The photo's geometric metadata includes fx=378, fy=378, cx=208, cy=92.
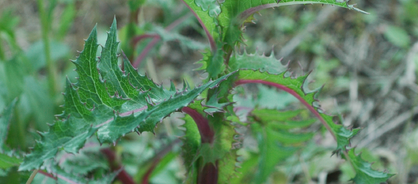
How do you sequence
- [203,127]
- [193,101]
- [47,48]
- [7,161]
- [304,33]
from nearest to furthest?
[193,101]
[203,127]
[7,161]
[47,48]
[304,33]

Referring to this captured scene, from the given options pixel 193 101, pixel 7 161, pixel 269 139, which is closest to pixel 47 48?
pixel 7 161

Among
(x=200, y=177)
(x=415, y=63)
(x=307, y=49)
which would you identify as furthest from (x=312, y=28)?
(x=200, y=177)

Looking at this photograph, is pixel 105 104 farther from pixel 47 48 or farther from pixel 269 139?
pixel 47 48

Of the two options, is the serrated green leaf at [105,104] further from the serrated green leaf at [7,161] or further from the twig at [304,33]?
the twig at [304,33]

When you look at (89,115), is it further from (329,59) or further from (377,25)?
(377,25)

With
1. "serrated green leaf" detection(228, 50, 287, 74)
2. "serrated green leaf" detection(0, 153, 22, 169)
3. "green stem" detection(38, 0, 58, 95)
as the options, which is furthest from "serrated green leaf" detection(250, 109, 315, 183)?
"green stem" detection(38, 0, 58, 95)

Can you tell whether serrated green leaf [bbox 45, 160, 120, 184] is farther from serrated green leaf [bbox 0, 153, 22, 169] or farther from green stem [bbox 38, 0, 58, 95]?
green stem [bbox 38, 0, 58, 95]

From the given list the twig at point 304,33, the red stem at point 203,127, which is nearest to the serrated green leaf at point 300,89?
the red stem at point 203,127
